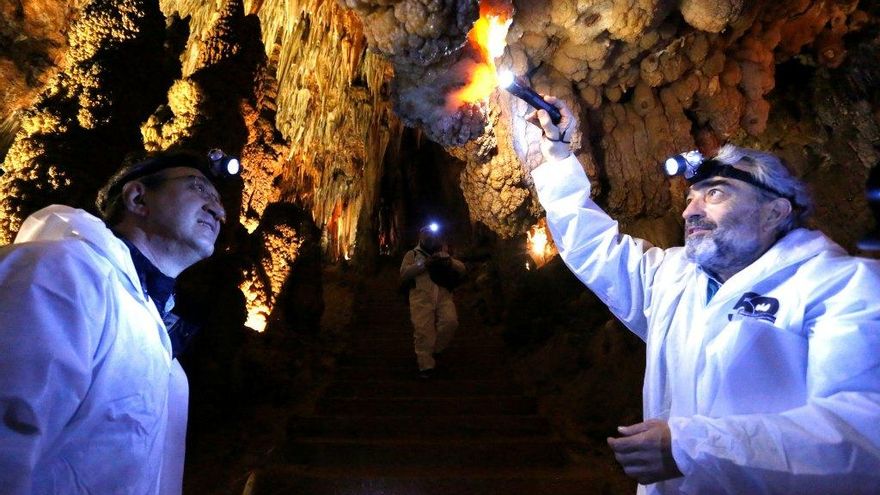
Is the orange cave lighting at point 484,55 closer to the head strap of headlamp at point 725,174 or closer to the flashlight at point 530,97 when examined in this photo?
the flashlight at point 530,97

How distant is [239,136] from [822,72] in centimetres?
769

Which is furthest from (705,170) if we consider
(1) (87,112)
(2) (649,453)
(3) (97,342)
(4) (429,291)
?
(1) (87,112)

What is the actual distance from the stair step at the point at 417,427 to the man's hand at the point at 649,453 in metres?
3.17

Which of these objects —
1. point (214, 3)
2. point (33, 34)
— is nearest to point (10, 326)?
point (33, 34)

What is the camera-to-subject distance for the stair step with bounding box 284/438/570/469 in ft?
11.8

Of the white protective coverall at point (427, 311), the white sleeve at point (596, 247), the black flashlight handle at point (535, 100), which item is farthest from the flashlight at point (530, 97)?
the white protective coverall at point (427, 311)

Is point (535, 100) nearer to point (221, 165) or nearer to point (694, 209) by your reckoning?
point (694, 209)

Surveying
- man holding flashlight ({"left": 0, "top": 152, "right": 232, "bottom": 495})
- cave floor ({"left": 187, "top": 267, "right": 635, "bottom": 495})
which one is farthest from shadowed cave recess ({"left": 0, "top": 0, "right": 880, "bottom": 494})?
man holding flashlight ({"left": 0, "top": 152, "right": 232, "bottom": 495})

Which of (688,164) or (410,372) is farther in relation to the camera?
(410,372)

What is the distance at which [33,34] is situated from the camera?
370cm

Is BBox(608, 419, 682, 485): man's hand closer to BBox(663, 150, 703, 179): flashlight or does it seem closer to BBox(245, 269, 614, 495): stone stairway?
BBox(663, 150, 703, 179): flashlight

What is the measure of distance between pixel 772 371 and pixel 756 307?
0.18 meters

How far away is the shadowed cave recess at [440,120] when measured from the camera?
3828mm

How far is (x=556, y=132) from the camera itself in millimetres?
1912
